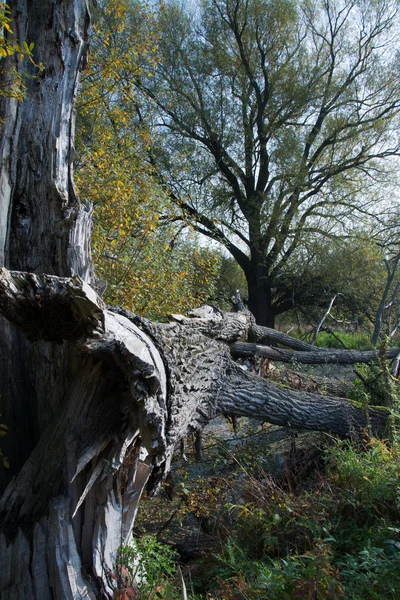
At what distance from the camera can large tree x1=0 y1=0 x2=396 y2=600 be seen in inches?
108

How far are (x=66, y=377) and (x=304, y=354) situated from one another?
188 inches

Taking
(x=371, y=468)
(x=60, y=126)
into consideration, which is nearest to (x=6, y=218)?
(x=60, y=126)

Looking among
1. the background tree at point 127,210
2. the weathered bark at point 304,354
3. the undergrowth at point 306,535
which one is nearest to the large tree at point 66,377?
the undergrowth at point 306,535

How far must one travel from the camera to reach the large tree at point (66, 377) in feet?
9.03

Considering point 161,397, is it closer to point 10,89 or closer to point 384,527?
point 384,527

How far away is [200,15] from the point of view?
15.6 meters

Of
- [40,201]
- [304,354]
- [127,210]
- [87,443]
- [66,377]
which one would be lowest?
[87,443]

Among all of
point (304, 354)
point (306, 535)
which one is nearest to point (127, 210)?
point (304, 354)

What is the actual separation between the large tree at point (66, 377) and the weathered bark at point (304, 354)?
1.66 metres

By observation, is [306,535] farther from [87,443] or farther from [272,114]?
[272,114]

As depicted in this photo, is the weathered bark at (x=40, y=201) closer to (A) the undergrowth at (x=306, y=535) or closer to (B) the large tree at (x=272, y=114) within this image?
(A) the undergrowth at (x=306, y=535)

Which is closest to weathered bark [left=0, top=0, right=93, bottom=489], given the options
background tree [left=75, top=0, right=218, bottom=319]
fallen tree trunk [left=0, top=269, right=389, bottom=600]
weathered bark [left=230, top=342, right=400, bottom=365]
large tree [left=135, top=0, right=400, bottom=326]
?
fallen tree trunk [left=0, top=269, right=389, bottom=600]

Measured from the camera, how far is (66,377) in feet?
11.5

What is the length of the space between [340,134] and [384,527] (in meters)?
15.0
